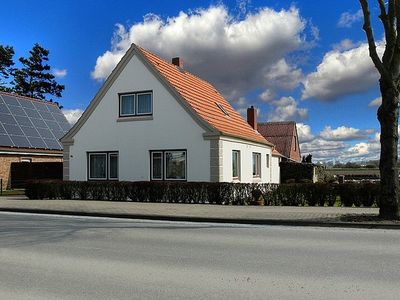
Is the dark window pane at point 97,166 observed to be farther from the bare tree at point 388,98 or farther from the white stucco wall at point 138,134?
the bare tree at point 388,98

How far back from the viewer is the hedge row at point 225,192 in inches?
664

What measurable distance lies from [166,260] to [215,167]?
43.5 ft

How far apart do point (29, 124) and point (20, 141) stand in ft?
10.3

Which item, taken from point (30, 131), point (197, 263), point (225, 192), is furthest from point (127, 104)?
point (197, 263)

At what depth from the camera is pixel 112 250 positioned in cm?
906

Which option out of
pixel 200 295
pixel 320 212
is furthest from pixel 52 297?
pixel 320 212

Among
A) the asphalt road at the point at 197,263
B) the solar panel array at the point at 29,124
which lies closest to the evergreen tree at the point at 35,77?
the solar panel array at the point at 29,124

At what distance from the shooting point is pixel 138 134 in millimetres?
23125

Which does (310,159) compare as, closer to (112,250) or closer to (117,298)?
(112,250)

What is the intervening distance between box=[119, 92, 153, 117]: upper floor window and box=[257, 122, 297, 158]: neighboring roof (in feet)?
92.4

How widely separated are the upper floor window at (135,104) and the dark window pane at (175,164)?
99.0 inches

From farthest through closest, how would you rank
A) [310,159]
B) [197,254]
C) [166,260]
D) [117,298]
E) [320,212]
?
1. [310,159]
2. [320,212]
3. [197,254]
4. [166,260]
5. [117,298]

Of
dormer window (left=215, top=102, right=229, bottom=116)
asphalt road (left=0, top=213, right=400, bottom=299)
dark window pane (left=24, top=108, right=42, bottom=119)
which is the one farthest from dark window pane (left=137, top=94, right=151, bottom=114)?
dark window pane (left=24, top=108, right=42, bottom=119)

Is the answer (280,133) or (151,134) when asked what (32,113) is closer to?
(151,134)
